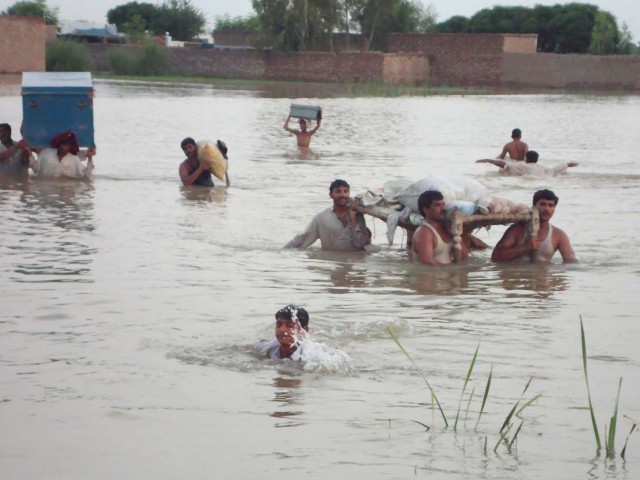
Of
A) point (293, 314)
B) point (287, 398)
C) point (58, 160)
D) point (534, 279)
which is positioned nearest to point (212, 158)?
point (58, 160)

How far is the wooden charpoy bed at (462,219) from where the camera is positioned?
8969 millimetres

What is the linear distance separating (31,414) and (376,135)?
1972 cm

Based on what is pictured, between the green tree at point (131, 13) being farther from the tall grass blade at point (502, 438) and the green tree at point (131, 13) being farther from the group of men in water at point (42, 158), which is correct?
the tall grass blade at point (502, 438)

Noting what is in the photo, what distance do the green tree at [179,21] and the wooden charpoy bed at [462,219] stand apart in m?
79.2

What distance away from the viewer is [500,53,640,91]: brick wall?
166 feet

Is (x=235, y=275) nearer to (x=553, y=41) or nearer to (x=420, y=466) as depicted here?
(x=420, y=466)

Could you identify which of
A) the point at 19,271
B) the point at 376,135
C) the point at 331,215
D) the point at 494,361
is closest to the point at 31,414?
the point at 494,361

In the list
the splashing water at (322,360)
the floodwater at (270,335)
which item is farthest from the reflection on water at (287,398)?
the splashing water at (322,360)

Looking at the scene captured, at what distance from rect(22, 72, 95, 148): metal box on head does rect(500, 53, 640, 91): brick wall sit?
39.1 m

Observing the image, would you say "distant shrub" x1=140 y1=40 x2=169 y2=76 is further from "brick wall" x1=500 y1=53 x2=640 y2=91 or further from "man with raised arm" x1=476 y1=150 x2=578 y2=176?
"man with raised arm" x1=476 y1=150 x2=578 y2=176

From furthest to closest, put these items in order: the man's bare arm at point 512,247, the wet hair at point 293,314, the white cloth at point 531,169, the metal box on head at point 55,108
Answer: the white cloth at point 531,169, the metal box on head at point 55,108, the man's bare arm at point 512,247, the wet hair at point 293,314

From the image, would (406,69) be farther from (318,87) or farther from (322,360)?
(322,360)

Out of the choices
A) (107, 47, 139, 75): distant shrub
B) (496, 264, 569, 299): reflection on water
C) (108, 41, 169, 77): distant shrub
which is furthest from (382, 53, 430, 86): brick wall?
(496, 264, 569, 299): reflection on water

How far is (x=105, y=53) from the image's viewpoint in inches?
2367
